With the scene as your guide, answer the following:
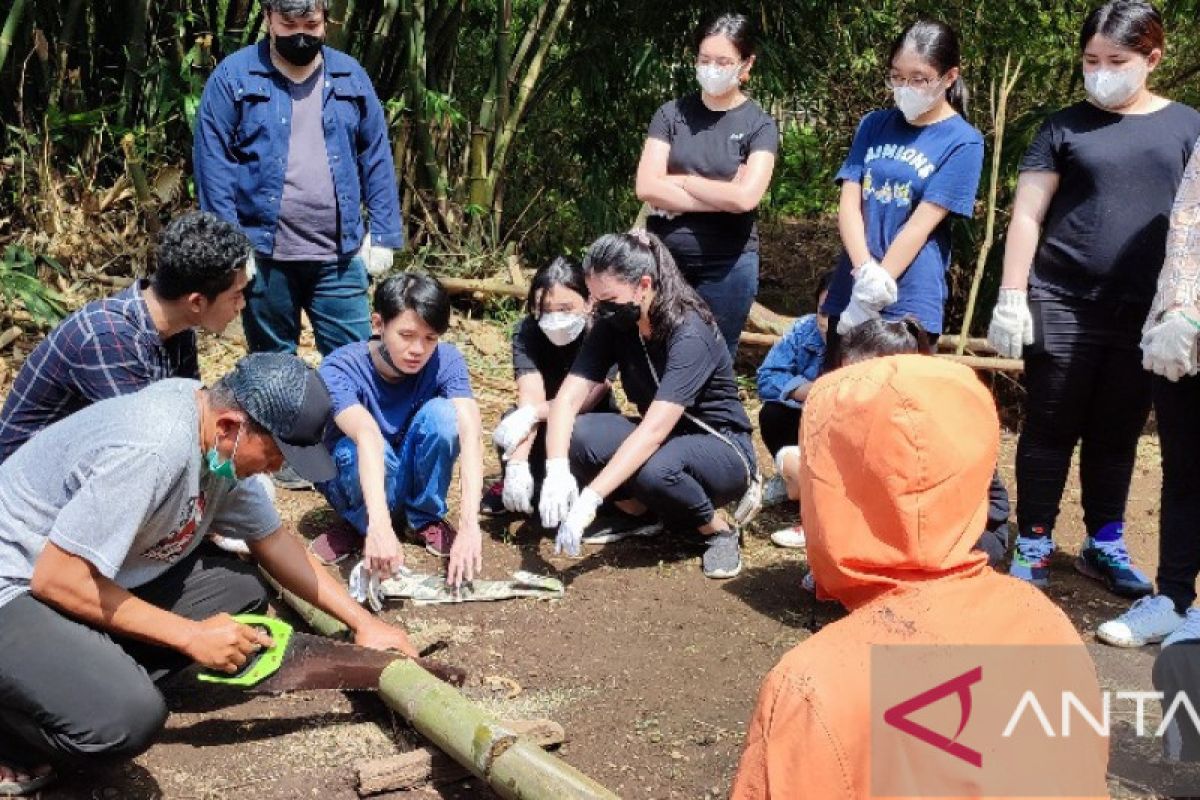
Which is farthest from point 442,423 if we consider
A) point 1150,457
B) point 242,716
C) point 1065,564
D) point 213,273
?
point 1150,457

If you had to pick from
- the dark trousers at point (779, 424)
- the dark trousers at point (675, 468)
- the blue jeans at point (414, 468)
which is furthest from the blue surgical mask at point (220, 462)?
the dark trousers at point (779, 424)

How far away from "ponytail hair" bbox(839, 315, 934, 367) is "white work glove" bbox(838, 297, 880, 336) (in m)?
0.21

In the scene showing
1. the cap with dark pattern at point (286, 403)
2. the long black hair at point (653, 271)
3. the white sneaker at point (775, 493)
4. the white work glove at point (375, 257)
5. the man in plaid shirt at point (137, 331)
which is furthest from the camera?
the white sneaker at point (775, 493)

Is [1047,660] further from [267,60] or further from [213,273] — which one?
[267,60]

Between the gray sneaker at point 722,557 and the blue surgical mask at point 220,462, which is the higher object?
the blue surgical mask at point 220,462

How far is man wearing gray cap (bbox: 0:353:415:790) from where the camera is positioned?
276cm

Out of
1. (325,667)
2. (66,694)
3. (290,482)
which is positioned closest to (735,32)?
(290,482)

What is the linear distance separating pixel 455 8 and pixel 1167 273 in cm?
481

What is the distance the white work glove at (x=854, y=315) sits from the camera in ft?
14.0

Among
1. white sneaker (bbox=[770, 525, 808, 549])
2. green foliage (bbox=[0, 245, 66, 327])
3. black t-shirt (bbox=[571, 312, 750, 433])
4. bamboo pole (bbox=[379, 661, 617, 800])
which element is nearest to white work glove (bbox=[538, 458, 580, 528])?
black t-shirt (bbox=[571, 312, 750, 433])

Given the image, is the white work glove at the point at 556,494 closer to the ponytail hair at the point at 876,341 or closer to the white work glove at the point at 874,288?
the ponytail hair at the point at 876,341

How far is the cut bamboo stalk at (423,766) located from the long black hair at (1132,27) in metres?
2.52

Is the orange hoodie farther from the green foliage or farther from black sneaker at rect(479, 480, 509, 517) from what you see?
the green foliage

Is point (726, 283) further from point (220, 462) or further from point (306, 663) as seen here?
point (220, 462)
